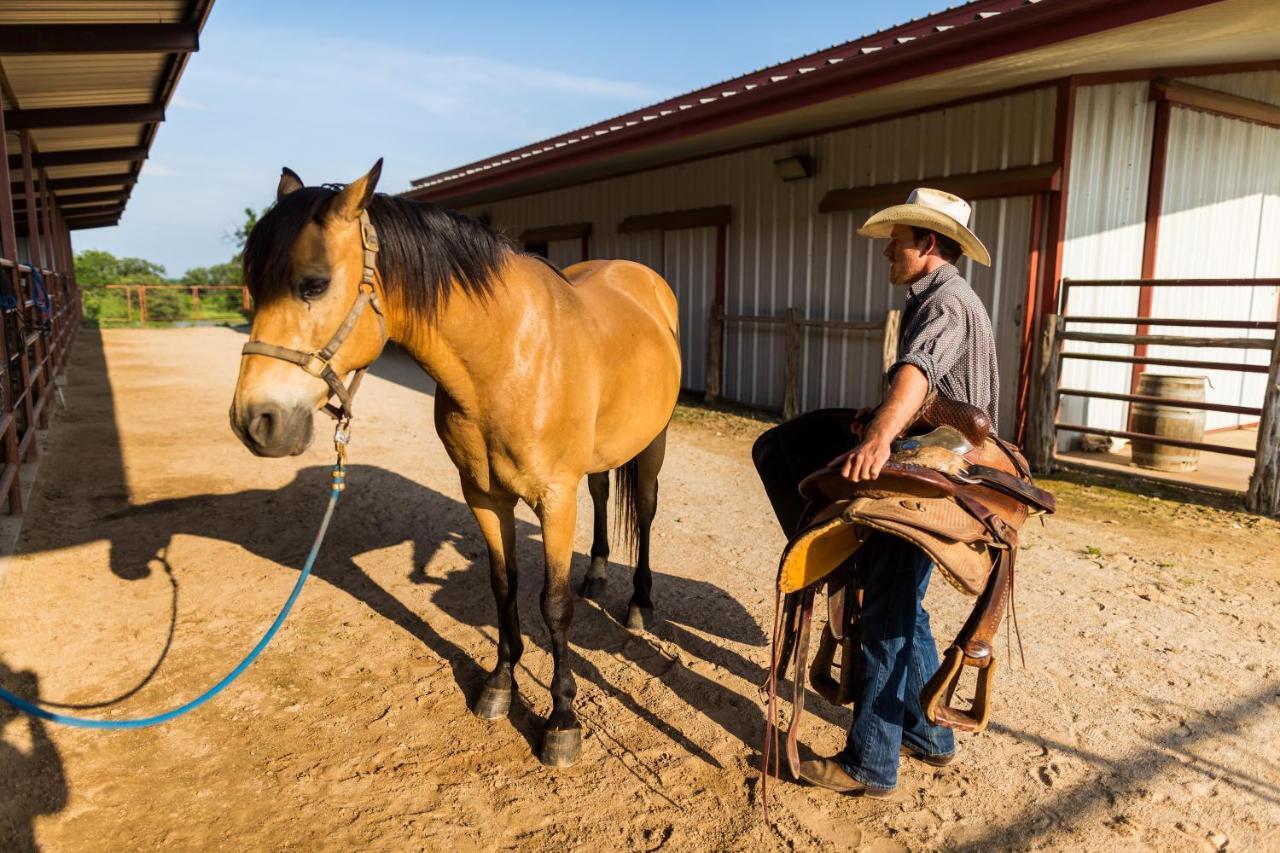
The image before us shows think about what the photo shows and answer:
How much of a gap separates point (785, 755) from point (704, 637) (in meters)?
0.88

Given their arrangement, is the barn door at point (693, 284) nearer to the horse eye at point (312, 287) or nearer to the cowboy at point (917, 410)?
the cowboy at point (917, 410)

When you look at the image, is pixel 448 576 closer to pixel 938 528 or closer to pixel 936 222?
pixel 938 528

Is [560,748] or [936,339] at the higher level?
[936,339]

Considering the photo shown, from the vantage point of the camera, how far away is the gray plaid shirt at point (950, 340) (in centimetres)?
193

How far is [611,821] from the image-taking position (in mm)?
2102

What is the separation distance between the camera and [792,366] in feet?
26.9

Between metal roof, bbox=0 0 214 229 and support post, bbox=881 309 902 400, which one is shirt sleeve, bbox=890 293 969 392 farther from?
metal roof, bbox=0 0 214 229

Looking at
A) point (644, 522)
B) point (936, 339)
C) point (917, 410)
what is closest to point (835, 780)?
point (917, 410)

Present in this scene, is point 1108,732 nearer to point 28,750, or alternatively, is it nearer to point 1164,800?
point 1164,800

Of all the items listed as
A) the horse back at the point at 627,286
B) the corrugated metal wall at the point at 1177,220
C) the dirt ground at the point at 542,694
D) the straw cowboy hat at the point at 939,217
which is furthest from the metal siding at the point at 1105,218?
the straw cowboy hat at the point at 939,217

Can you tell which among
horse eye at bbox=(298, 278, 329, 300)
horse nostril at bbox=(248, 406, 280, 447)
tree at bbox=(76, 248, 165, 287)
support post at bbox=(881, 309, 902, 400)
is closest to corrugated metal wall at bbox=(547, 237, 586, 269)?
support post at bbox=(881, 309, 902, 400)

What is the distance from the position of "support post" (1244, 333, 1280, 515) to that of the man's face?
408 cm

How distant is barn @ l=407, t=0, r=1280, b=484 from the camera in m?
5.34

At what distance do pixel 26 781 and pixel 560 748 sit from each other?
149 cm
